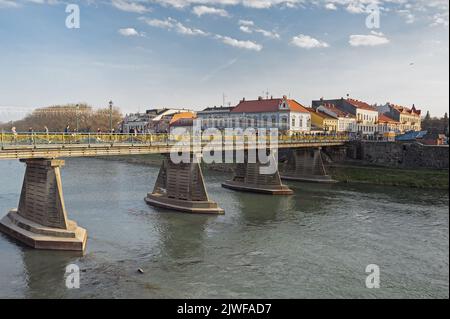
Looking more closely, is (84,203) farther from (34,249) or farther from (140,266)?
(140,266)

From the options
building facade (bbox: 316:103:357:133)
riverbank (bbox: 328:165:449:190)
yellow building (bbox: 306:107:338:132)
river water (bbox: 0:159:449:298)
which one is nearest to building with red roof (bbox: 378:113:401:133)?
building facade (bbox: 316:103:357:133)

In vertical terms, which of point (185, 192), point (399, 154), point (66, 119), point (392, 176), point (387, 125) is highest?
point (66, 119)

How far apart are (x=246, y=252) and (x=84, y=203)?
18.1 m

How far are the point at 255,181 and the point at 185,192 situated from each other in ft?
40.8

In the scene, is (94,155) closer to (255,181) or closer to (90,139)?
(90,139)

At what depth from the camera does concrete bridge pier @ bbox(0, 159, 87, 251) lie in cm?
2050

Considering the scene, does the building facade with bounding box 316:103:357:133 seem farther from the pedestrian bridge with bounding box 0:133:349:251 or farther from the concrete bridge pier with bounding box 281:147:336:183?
the pedestrian bridge with bounding box 0:133:349:251

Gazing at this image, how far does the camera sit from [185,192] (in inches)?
1246

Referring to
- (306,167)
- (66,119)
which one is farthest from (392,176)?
(66,119)

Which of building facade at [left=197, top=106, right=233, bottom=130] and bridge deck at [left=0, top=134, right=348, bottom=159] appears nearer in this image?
bridge deck at [left=0, top=134, right=348, bottom=159]

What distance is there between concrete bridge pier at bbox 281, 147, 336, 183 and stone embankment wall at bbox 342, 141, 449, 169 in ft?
28.7

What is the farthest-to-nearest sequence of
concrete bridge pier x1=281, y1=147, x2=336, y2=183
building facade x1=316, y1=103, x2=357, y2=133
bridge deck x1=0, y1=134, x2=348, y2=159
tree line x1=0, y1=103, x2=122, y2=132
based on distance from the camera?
tree line x1=0, y1=103, x2=122, y2=132 < building facade x1=316, y1=103, x2=357, y2=133 < concrete bridge pier x1=281, y1=147, x2=336, y2=183 < bridge deck x1=0, y1=134, x2=348, y2=159

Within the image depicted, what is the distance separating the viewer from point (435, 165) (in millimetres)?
48656

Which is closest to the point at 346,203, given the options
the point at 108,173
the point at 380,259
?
the point at 380,259
